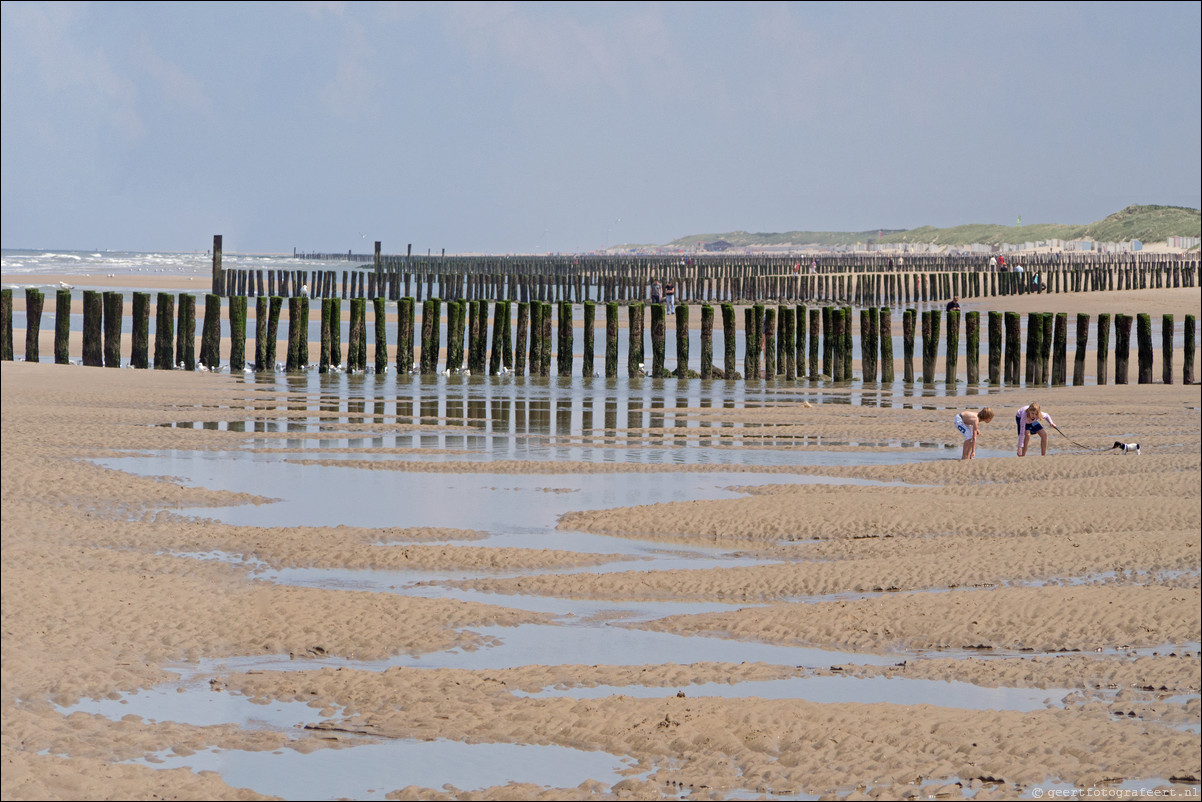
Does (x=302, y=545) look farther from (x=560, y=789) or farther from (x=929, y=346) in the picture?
(x=929, y=346)

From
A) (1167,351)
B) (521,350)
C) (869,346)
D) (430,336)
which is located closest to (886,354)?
(869,346)

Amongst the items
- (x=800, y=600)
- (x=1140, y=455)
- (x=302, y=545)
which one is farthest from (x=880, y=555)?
(x=1140, y=455)

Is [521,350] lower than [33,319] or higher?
lower

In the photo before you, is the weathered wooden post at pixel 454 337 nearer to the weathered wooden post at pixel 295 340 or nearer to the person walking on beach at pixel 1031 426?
the weathered wooden post at pixel 295 340

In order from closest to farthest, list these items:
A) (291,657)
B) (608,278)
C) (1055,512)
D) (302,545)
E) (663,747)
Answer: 1. (663,747)
2. (291,657)
3. (302,545)
4. (1055,512)
5. (608,278)

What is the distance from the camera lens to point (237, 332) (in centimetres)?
2398

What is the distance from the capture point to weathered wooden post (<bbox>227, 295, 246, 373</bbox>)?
78.6ft

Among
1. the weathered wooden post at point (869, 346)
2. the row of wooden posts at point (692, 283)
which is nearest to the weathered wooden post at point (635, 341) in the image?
the weathered wooden post at point (869, 346)

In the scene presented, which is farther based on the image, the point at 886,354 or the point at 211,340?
the point at 886,354

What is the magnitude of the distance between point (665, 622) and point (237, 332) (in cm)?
1752

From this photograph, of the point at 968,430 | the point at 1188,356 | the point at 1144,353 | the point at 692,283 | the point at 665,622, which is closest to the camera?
the point at 665,622

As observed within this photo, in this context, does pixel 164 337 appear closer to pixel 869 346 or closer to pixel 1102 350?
pixel 869 346

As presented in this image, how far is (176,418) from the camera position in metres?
16.8

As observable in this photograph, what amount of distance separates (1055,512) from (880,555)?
2010mm
